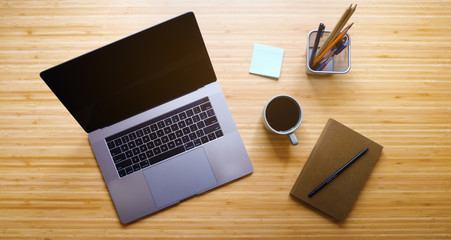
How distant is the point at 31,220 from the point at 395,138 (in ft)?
3.79

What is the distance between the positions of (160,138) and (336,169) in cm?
54

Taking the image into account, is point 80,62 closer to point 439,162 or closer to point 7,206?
point 7,206

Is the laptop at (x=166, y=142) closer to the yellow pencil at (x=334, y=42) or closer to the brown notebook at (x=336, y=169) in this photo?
the brown notebook at (x=336, y=169)

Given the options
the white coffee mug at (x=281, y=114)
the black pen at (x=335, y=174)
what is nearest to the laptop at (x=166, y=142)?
the white coffee mug at (x=281, y=114)

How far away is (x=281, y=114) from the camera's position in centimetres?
81

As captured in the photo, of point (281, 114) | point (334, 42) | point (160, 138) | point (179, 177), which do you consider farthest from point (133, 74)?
point (334, 42)

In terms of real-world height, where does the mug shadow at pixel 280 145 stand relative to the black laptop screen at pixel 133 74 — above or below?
below

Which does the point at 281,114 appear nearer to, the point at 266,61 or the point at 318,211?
the point at 266,61

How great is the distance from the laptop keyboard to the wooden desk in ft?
0.36

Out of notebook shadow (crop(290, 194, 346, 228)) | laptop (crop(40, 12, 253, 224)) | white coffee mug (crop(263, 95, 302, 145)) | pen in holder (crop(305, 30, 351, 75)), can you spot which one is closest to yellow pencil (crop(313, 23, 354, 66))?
pen in holder (crop(305, 30, 351, 75))

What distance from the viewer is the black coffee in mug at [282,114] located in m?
0.80

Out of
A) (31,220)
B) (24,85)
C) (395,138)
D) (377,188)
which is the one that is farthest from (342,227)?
(24,85)

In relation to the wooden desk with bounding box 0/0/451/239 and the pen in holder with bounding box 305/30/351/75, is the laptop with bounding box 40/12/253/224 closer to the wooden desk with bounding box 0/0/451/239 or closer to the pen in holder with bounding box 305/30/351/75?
the wooden desk with bounding box 0/0/451/239

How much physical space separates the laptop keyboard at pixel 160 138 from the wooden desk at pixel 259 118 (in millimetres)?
109
